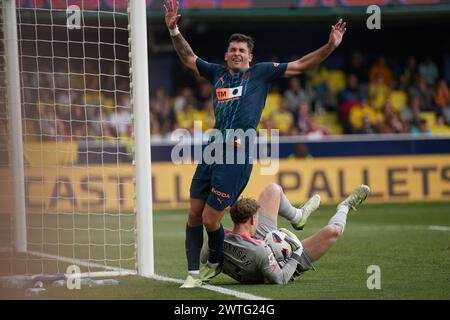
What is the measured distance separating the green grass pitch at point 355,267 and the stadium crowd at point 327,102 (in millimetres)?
5569

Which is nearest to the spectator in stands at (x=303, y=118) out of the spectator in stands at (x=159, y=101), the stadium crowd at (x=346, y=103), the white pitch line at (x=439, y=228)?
the stadium crowd at (x=346, y=103)

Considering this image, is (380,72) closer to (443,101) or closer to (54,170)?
(443,101)

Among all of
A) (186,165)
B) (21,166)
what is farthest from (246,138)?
(186,165)

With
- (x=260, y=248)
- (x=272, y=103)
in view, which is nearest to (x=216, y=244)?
(x=260, y=248)

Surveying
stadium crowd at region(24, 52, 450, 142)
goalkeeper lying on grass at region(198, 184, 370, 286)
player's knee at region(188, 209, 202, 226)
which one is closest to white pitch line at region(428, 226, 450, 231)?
goalkeeper lying on grass at region(198, 184, 370, 286)

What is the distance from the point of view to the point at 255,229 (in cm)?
848

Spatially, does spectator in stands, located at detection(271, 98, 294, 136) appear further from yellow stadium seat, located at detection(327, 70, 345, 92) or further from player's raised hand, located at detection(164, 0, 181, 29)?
player's raised hand, located at detection(164, 0, 181, 29)

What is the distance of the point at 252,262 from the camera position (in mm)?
8211

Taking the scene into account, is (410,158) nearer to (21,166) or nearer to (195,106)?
(195,106)

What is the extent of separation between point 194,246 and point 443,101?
15.5m

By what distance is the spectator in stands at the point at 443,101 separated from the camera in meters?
22.5

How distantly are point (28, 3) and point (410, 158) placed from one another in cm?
887

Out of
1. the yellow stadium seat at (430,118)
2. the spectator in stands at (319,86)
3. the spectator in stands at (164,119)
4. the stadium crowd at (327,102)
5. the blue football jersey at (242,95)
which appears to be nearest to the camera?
the blue football jersey at (242,95)

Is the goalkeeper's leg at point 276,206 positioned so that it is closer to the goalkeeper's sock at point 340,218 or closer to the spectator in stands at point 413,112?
the goalkeeper's sock at point 340,218
